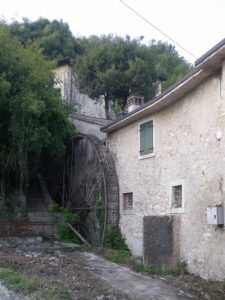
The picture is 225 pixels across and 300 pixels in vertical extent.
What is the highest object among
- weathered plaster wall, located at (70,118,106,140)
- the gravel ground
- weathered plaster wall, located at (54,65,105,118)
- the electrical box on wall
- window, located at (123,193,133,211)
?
weathered plaster wall, located at (54,65,105,118)

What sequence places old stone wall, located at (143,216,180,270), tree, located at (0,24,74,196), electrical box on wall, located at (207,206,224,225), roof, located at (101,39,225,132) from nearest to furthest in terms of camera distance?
roof, located at (101,39,225,132), electrical box on wall, located at (207,206,224,225), old stone wall, located at (143,216,180,270), tree, located at (0,24,74,196)

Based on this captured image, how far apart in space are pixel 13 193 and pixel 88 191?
2.74m

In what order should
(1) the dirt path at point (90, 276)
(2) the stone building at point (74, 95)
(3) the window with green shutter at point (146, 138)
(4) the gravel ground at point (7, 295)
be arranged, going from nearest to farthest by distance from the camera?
(4) the gravel ground at point (7, 295), (1) the dirt path at point (90, 276), (3) the window with green shutter at point (146, 138), (2) the stone building at point (74, 95)

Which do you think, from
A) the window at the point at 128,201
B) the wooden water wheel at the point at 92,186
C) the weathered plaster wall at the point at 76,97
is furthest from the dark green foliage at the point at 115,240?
the weathered plaster wall at the point at 76,97

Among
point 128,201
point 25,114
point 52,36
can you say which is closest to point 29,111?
point 25,114

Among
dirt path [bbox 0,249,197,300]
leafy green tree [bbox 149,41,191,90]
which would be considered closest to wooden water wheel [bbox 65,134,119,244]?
dirt path [bbox 0,249,197,300]

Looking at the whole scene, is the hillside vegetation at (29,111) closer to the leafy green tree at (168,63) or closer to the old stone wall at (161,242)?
the leafy green tree at (168,63)

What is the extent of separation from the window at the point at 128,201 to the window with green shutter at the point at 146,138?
1.67 metres

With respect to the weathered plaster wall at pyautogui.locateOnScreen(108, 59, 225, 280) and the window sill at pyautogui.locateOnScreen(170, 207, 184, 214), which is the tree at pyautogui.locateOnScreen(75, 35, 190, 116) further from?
the window sill at pyautogui.locateOnScreen(170, 207, 184, 214)

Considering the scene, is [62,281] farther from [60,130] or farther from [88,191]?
Answer: [60,130]

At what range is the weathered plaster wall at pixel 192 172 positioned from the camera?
8812 mm

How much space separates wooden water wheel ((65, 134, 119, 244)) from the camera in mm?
14148

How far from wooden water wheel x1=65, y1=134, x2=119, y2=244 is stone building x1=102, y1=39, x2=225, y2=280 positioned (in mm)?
976

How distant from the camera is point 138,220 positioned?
12.8m
